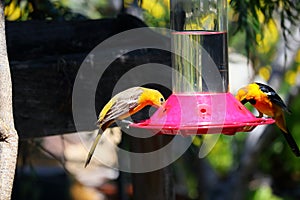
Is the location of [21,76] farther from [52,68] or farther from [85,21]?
[85,21]

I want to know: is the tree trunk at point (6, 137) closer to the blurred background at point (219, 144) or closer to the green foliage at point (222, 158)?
the blurred background at point (219, 144)

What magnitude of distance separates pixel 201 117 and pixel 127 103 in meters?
0.50

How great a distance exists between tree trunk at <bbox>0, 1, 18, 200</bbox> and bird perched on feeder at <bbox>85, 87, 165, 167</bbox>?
82cm

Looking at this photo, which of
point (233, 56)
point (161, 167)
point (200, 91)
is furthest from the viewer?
point (233, 56)

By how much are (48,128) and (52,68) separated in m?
0.28

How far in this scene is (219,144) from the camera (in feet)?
26.1

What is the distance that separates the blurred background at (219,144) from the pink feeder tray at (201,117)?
1.08m

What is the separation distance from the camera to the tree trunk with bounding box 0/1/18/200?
2.50m

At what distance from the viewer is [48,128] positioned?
346cm

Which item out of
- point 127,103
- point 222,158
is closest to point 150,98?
point 127,103

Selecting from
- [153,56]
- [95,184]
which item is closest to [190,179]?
[95,184]

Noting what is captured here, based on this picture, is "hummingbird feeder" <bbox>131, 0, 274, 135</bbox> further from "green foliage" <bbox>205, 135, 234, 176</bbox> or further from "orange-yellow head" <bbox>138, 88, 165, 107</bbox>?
"green foliage" <bbox>205, 135, 234, 176</bbox>

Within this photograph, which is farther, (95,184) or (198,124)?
(95,184)

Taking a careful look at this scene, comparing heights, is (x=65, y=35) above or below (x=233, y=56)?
above
